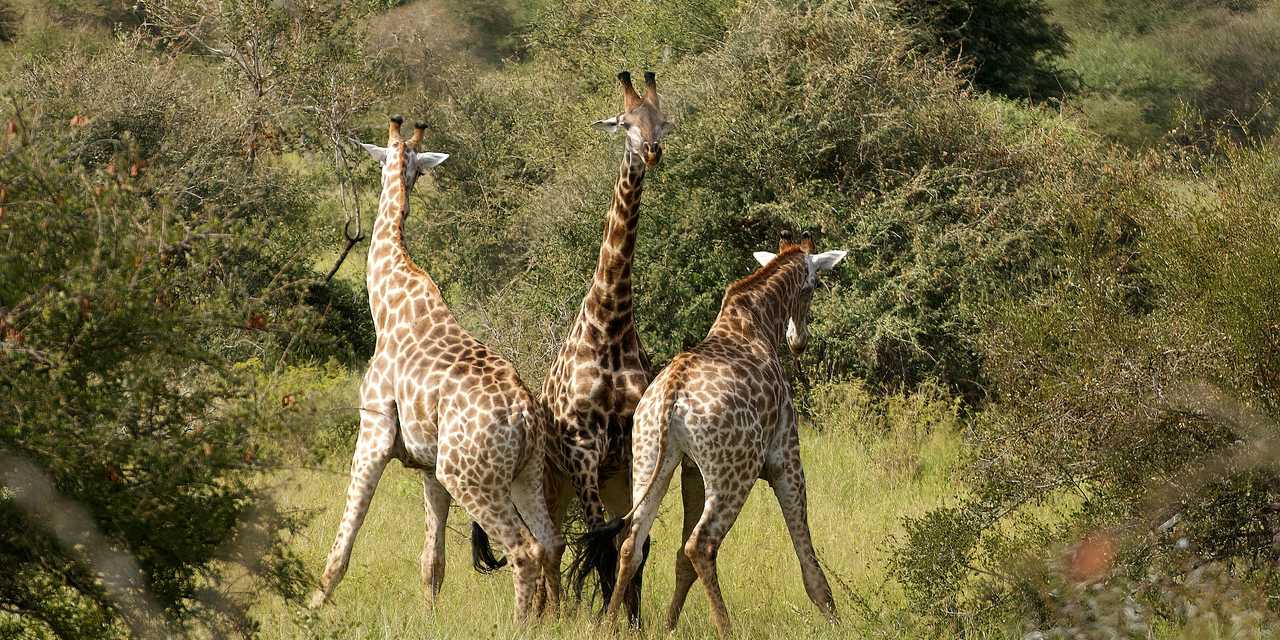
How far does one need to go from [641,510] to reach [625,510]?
0.99m

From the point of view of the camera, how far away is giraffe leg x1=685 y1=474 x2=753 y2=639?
22.2 ft

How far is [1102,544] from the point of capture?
686cm

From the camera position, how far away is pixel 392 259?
301 inches

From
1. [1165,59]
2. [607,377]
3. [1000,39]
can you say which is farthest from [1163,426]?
[1165,59]

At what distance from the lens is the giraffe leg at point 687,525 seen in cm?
712

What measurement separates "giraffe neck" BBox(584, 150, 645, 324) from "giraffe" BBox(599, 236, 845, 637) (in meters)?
0.49

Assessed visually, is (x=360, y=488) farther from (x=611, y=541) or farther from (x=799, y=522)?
(x=799, y=522)

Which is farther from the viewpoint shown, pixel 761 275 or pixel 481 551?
pixel 761 275

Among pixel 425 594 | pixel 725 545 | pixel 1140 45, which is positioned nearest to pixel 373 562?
pixel 425 594

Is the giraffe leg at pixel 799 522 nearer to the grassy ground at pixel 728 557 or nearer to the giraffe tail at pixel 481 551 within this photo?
the grassy ground at pixel 728 557

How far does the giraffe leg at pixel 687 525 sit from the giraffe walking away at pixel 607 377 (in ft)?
0.71

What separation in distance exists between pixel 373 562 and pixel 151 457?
413 centimetres

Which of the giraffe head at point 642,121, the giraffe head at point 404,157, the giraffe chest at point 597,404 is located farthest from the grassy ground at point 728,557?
the giraffe head at point 642,121

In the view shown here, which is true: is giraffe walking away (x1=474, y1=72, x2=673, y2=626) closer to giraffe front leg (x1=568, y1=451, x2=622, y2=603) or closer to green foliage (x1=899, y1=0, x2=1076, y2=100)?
giraffe front leg (x1=568, y1=451, x2=622, y2=603)
